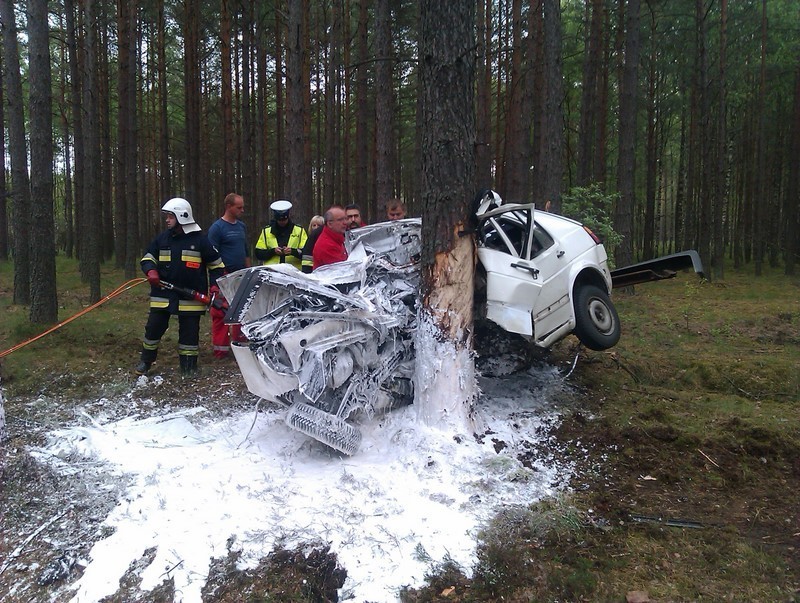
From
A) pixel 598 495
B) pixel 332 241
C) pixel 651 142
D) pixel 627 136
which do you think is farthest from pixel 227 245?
pixel 651 142

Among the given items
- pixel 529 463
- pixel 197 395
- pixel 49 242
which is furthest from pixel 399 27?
pixel 529 463

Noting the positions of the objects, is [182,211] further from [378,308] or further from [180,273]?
[378,308]

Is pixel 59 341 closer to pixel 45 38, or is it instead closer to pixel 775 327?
pixel 45 38

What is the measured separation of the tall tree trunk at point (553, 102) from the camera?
10.5 m

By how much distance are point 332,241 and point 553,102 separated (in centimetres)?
666

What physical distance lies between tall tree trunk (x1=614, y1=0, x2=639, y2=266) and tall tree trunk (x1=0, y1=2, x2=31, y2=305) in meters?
11.6

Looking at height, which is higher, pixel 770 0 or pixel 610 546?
pixel 770 0

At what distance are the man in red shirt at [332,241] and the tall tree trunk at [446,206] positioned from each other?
153cm

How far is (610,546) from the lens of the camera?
10.9ft

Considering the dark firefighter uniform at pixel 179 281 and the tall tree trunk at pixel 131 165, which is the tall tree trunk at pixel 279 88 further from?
the dark firefighter uniform at pixel 179 281

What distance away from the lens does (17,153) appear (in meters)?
9.52

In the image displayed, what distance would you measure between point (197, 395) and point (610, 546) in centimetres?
416

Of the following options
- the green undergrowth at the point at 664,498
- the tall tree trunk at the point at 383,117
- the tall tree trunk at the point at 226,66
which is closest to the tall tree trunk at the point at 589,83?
the tall tree trunk at the point at 383,117

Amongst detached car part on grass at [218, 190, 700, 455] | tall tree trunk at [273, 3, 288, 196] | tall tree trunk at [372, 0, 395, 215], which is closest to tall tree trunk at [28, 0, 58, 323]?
tall tree trunk at [372, 0, 395, 215]
